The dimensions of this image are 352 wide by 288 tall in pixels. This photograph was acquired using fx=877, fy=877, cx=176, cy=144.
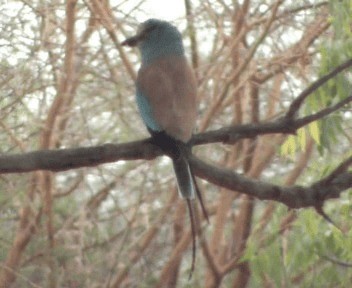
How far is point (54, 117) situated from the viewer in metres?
2.57

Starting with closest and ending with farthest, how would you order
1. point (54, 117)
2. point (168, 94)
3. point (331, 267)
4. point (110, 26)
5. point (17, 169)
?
point (17, 169) → point (168, 94) → point (331, 267) → point (110, 26) → point (54, 117)

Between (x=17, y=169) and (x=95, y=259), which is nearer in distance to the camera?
(x=17, y=169)

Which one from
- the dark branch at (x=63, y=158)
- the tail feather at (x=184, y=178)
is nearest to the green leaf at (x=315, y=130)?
the tail feather at (x=184, y=178)

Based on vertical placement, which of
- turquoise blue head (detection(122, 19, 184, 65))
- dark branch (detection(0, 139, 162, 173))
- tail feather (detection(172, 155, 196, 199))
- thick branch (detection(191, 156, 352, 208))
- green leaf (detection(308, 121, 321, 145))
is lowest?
thick branch (detection(191, 156, 352, 208))

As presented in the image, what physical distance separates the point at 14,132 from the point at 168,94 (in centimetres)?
101

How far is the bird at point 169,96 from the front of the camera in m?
1.65

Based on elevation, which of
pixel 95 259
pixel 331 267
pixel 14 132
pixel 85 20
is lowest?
Result: pixel 331 267

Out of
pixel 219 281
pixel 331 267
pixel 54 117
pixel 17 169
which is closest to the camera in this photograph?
pixel 17 169

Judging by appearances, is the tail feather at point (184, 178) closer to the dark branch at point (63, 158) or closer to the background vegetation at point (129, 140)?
the dark branch at point (63, 158)

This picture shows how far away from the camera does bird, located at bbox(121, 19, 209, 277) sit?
5.42 ft

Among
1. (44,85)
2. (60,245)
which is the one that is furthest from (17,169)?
(60,245)

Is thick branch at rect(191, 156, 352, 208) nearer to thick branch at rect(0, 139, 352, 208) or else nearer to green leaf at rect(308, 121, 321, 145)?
thick branch at rect(0, 139, 352, 208)

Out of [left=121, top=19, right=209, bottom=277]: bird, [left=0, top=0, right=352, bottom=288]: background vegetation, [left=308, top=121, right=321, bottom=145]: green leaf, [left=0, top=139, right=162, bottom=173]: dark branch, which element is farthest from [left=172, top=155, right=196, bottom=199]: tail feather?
[left=0, top=0, right=352, bottom=288]: background vegetation

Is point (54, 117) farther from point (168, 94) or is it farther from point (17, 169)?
point (17, 169)
